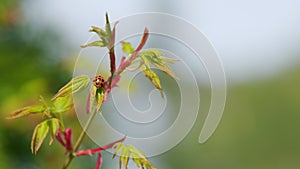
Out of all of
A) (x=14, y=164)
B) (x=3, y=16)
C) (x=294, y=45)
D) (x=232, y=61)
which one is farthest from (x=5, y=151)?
(x=294, y=45)

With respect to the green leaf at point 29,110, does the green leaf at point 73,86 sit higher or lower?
higher

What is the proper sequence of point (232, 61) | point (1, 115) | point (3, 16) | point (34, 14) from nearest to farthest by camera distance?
point (1, 115)
point (3, 16)
point (34, 14)
point (232, 61)

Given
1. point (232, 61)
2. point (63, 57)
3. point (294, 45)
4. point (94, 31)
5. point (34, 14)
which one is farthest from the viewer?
point (294, 45)

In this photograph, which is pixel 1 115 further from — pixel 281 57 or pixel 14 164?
pixel 281 57

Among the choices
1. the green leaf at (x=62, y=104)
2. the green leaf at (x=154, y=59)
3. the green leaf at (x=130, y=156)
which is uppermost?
the green leaf at (x=154, y=59)
